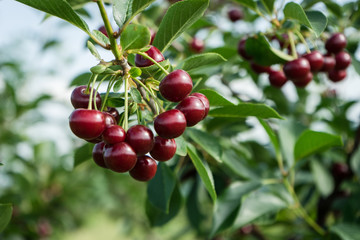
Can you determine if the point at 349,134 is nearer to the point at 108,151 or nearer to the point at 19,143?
the point at 108,151

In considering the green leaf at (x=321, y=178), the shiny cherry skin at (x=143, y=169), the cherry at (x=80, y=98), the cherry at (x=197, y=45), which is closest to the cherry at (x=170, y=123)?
the shiny cherry skin at (x=143, y=169)

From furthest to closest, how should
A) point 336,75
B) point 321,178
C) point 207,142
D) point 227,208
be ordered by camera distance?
point 321,178 < point 336,75 < point 227,208 < point 207,142

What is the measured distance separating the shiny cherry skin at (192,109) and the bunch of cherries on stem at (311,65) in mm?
627

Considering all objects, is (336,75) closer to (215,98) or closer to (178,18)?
(215,98)

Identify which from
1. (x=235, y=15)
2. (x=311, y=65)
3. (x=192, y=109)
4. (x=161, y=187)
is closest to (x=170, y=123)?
(x=192, y=109)

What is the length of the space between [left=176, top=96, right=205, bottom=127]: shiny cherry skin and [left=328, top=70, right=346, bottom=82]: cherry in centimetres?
103

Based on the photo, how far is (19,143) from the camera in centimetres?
367

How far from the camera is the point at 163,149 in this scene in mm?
891

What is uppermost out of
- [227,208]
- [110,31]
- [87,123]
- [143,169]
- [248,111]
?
[110,31]

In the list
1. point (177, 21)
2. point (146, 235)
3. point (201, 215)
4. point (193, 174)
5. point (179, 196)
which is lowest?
point (146, 235)

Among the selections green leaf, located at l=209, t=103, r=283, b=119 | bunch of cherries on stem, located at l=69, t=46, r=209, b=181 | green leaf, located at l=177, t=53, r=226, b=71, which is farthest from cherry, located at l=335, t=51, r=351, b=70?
bunch of cherries on stem, located at l=69, t=46, r=209, b=181

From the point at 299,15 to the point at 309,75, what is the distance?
1.15 ft

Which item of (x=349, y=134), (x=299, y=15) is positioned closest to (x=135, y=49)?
(x=299, y=15)

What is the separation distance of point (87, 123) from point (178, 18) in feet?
1.30
